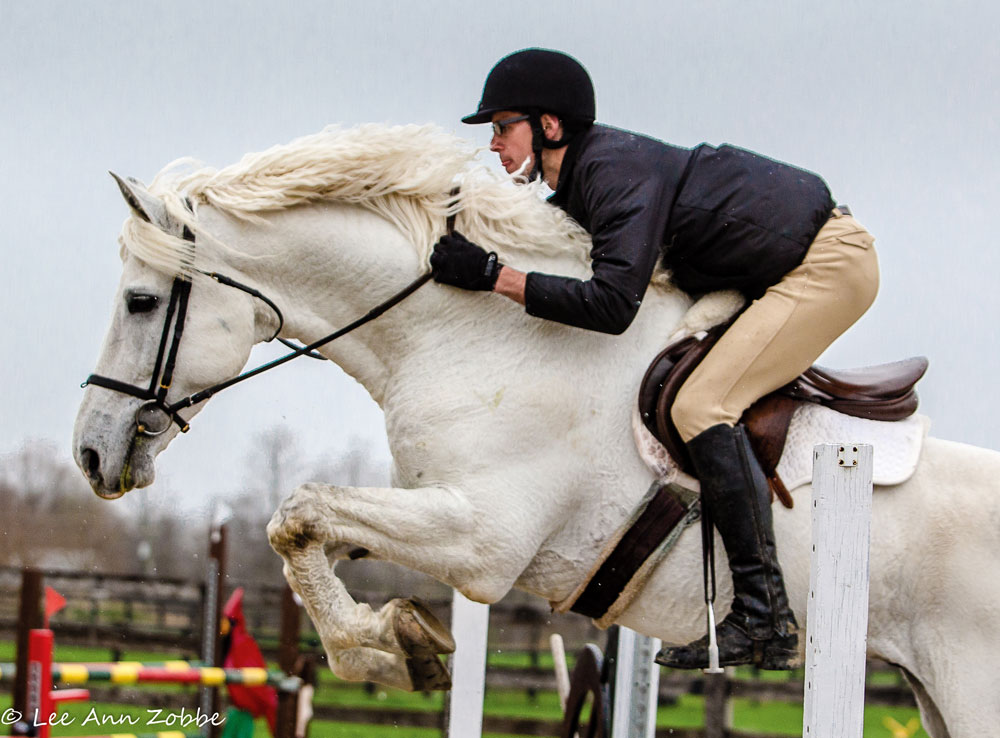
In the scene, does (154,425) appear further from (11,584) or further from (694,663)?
(11,584)

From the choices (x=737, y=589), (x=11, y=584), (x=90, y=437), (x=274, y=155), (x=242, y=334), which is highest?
(x=274, y=155)

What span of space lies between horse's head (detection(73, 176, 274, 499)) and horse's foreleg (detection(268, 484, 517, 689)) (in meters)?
0.43

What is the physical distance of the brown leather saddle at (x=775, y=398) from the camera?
3070 mm

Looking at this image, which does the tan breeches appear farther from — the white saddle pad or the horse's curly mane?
the horse's curly mane

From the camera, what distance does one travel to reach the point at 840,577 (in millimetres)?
2482

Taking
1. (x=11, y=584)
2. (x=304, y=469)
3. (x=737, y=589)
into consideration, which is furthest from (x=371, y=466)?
(x=737, y=589)

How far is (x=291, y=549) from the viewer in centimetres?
302

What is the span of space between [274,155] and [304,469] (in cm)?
1103

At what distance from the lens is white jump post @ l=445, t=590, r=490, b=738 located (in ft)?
14.0

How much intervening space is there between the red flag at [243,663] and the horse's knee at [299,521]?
15.1 feet

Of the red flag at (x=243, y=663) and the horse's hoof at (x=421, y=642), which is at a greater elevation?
the horse's hoof at (x=421, y=642)

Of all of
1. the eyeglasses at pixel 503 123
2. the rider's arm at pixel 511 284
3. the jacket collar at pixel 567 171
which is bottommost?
the rider's arm at pixel 511 284

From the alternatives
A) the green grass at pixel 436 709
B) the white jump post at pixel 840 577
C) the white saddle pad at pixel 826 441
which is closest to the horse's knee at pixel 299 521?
the white saddle pad at pixel 826 441

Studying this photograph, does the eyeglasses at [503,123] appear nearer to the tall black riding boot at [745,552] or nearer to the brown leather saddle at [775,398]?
the brown leather saddle at [775,398]
